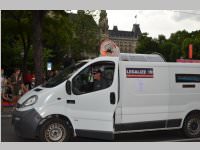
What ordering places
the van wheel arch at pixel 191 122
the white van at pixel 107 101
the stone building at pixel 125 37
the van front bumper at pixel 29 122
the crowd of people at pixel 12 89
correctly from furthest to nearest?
the stone building at pixel 125 37
the crowd of people at pixel 12 89
the van wheel arch at pixel 191 122
the white van at pixel 107 101
the van front bumper at pixel 29 122

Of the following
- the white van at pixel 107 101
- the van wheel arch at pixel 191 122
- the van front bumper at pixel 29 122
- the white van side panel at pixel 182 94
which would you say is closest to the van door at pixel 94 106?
the white van at pixel 107 101

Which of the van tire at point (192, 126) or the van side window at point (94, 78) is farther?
the van tire at point (192, 126)

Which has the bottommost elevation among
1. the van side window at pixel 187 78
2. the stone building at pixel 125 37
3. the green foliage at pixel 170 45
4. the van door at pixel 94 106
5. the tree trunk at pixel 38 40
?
the van door at pixel 94 106

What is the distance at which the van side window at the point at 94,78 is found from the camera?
9414 millimetres

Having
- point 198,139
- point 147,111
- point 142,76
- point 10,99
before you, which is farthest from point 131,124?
point 10,99

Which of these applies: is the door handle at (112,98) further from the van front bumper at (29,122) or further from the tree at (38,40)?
the tree at (38,40)

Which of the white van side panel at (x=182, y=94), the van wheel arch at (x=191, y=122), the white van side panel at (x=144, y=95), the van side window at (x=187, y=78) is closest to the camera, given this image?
the white van side panel at (x=144, y=95)

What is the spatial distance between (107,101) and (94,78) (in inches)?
25.3

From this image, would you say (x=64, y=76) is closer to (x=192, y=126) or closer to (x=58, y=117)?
(x=58, y=117)

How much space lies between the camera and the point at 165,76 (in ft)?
33.4

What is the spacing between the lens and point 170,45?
91.7 metres

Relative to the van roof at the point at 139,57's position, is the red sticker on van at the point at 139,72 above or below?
below

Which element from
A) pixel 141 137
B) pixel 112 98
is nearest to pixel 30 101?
pixel 112 98

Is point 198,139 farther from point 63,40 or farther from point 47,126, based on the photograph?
point 63,40
